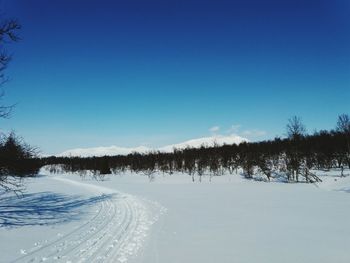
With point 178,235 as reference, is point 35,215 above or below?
below

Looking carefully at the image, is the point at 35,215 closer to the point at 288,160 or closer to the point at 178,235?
the point at 178,235

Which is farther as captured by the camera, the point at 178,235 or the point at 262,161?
the point at 262,161

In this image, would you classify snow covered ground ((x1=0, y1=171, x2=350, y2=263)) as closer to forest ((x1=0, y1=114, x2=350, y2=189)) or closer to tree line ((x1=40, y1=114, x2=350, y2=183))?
forest ((x1=0, y1=114, x2=350, y2=189))

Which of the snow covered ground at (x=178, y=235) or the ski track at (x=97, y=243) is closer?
the ski track at (x=97, y=243)

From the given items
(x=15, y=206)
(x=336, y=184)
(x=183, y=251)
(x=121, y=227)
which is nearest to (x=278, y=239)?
(x=183, y=251)

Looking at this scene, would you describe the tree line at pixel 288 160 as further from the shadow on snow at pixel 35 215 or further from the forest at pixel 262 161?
the shadow on snow at pixel 35 215

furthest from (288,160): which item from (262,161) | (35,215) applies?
(35,215)

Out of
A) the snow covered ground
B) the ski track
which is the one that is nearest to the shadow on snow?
the snow covered ground

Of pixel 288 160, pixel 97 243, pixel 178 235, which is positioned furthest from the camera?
pixel 288 160

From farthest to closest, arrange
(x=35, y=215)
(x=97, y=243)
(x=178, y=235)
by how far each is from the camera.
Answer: (x=35, y=215), (x=178, y=235), (x=97, y=243)

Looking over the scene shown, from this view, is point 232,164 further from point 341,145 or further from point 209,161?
point 341,145

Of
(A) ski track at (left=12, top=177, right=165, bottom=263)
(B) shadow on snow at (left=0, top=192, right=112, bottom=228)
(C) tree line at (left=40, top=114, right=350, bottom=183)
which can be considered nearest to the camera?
(A) ski track at (left=12, top=177, right=165, bottom=263)

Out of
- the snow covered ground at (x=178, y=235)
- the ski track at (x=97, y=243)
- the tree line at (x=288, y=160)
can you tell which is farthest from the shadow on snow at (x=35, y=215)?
the tree line at (x=288, y=160)

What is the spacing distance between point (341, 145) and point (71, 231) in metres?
60.9
